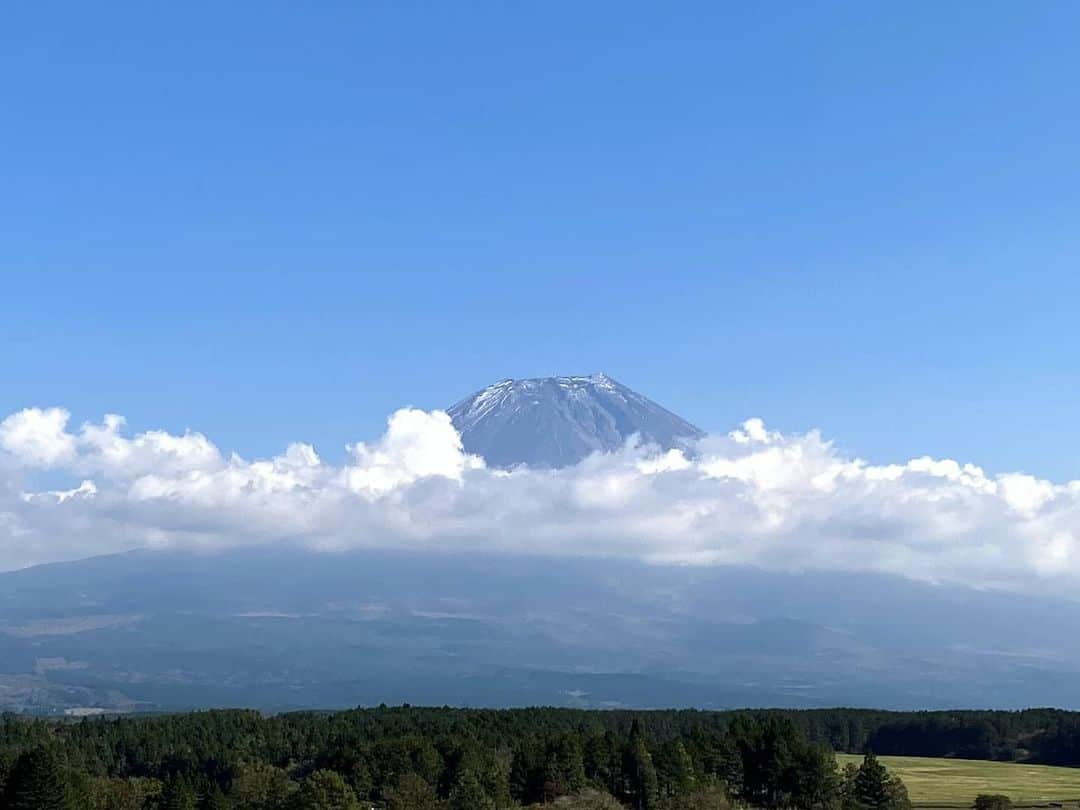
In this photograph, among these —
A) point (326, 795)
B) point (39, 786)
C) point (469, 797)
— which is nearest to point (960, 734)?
point (469, 797)

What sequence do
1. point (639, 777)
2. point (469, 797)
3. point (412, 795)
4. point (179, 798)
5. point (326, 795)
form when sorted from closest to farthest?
point (326, 795)
point (179, 798)
point (469, 797)
point (412, 795)
point (639, 777)

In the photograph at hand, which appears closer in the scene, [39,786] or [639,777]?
[39,786]

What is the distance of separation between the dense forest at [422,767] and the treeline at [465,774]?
0.15 m

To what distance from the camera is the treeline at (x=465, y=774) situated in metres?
98.0

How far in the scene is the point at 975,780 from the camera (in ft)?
456

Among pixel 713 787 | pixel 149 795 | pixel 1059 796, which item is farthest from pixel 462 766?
pixel 1059 796

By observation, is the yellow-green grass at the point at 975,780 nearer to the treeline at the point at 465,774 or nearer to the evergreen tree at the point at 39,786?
the treeline at the point at 465,774

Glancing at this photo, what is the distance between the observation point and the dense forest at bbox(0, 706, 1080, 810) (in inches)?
3935

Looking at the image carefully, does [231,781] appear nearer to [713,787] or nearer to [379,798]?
[379,798]

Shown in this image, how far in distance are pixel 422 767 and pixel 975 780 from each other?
63.7 m

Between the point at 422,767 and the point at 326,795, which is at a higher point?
the point at 422,767

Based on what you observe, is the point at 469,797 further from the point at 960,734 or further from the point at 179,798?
the point at 960,734

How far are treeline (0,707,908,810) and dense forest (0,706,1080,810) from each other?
151 millimetres

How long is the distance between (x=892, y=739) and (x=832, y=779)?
87.6 metres
